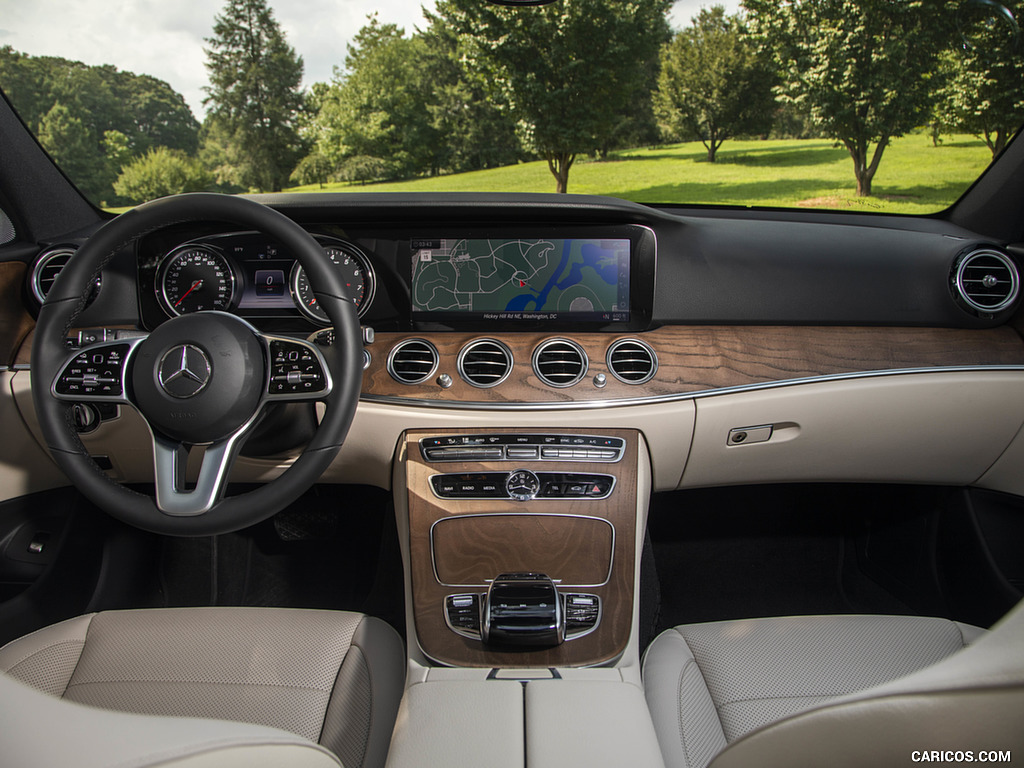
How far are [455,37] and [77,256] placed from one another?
4.62 ft

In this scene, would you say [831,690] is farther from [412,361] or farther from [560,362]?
[412,361]

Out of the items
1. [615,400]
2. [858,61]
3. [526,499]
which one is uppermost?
[858,61]

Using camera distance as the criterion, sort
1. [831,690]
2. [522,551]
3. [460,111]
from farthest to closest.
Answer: [460,111]
[522,551]
[831,690]

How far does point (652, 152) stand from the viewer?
227cm

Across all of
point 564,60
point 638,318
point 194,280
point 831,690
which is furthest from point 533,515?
point 564,60

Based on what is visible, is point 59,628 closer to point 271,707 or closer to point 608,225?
point 271,707

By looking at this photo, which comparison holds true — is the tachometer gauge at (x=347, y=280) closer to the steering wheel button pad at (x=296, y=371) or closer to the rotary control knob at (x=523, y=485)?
the steering wheel button pad at (x=296, y=371)

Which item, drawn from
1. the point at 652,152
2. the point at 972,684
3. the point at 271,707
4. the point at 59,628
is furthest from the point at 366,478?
the point at 972,684

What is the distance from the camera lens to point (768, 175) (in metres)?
2.23

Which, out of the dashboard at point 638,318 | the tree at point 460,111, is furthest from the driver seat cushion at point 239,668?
the tree at point 460,111

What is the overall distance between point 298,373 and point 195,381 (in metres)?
0.21

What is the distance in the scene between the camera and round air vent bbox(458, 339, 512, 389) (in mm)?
2000

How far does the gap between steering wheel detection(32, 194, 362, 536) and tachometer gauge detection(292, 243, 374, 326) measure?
0.54 m

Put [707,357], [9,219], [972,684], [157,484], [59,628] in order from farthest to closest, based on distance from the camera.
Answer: [9,219], [707,357], [59,628], [157,484], [972,684]
